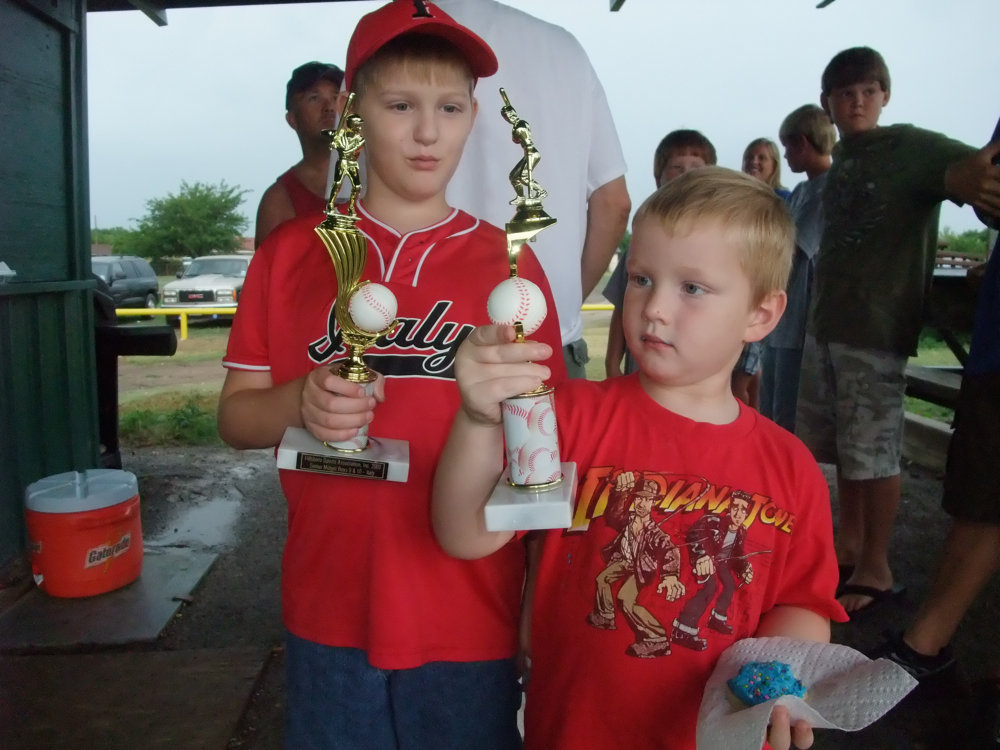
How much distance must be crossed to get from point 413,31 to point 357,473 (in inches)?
27.5

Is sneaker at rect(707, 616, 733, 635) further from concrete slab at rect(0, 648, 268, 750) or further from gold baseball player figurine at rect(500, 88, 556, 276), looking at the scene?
concrete slab at rect(0, 648, 268, 750)

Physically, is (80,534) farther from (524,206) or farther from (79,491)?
(524,206)

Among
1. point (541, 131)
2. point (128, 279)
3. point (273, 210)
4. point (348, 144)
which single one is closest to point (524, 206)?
point (348, 144)

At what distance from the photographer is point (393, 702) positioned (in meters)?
1.36

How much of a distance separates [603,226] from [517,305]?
43.9 inches

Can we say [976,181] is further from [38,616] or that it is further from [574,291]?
[38,616]

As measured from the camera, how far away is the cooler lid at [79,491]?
3.14 metres

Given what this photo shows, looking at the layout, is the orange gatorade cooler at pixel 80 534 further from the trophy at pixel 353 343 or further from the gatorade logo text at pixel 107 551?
the trophy at pixel 353 343

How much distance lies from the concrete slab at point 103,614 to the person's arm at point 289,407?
2.02 m

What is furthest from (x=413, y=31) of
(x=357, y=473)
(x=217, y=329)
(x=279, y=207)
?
(x=217, y=329)

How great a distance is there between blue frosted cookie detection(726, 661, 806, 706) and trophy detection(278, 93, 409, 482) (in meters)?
0.51

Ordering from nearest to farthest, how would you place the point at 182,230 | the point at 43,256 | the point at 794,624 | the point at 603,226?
the point at 794,624 < the point at 603,226 < the point at 43,256 < the point at 182,230

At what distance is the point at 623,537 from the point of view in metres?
1.18

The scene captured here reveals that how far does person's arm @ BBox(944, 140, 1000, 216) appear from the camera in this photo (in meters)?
2.20
